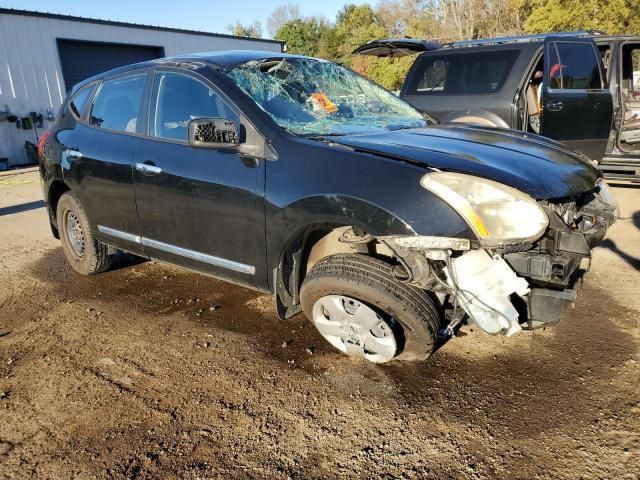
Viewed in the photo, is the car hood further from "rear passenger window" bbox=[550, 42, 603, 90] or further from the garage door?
the garage door

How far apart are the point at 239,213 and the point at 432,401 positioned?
1.52 m

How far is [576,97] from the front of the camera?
6.04 metres

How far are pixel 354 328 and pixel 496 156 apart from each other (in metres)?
1.22

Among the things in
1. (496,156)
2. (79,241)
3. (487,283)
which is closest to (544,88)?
(496,156)

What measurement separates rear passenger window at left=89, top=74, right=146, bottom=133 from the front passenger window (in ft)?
0.75

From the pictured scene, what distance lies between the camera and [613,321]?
3.39 m

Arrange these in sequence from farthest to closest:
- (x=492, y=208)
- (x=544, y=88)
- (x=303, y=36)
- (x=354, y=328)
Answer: (x=303, y=36), (x=544, y=88), (x=354, y=328), (x=492, y=208)

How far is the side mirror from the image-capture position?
114 inches

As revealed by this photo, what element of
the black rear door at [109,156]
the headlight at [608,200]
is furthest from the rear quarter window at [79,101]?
the headlight at [608,200]

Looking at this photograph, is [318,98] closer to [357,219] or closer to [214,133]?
[214,133]

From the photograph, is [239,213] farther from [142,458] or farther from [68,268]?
[68,268]

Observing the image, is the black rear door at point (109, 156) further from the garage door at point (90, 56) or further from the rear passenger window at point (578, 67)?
the garage door at point (90, 56)

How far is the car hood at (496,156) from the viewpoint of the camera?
8.14 ft

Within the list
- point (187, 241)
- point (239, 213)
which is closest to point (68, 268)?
point (187, 241)
